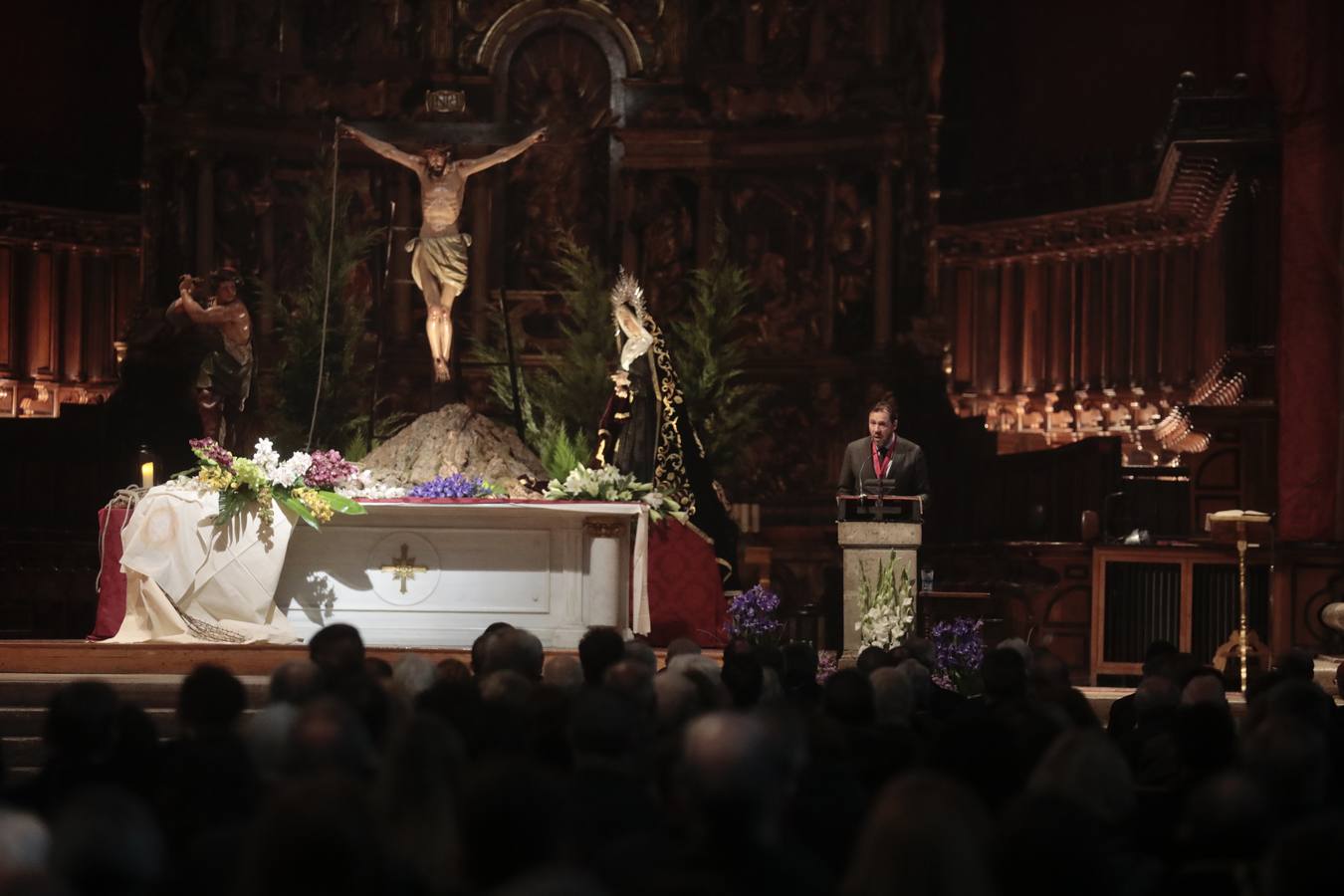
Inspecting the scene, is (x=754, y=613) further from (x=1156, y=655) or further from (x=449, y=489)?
(x=1156, y=655)

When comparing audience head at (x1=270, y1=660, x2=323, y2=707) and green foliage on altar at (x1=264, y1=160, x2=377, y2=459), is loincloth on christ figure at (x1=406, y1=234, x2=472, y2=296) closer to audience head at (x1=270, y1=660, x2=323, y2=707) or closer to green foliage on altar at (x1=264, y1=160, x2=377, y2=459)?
green foliage on altar at (x1=264, y1=160, x2=377, y2=459)

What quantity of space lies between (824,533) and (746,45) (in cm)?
458

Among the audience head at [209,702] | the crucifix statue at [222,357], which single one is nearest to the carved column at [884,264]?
the crucifix statue at [222,357]

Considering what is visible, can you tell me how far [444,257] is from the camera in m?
14.2

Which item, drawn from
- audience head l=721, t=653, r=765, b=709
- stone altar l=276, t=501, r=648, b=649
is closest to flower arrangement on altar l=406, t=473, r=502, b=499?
stone altar l=276, t=501, r=648, b=649

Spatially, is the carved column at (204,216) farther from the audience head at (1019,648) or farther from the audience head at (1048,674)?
the audience head at (1048,674)

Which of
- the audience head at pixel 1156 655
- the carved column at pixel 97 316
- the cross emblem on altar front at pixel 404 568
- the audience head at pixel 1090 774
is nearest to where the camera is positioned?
the audience head at pixel 1090 774

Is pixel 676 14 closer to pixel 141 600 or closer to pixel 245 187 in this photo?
pixel 245 187

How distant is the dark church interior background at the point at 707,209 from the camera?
17.7 m

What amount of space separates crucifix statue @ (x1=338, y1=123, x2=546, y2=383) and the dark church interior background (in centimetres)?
300

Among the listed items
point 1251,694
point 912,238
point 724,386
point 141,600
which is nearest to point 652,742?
point 1251,694

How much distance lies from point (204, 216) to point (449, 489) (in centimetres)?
767

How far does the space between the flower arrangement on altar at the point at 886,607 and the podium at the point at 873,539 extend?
4 cm

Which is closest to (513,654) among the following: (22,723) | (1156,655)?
(1156,655)
